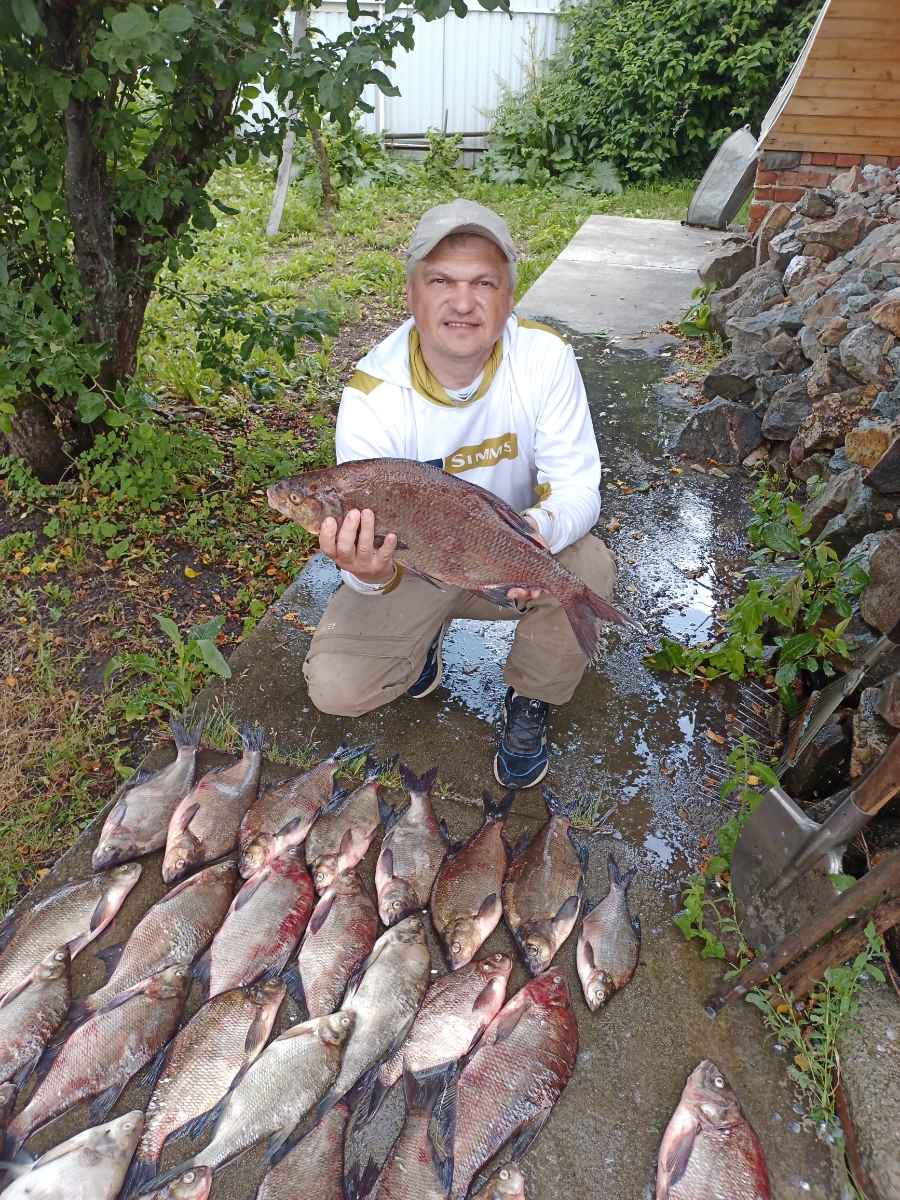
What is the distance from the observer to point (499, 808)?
2852 millimetres

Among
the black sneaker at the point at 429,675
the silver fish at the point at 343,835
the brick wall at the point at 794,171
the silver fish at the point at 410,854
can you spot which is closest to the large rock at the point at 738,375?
the brick wall at the point at 794,171

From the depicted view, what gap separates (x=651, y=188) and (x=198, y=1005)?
50.8ft

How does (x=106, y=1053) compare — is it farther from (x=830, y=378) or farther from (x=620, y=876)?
(x=830, y=378)

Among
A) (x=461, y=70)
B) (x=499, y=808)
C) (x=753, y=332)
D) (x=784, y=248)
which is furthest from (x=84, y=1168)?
(x=461, y=70)

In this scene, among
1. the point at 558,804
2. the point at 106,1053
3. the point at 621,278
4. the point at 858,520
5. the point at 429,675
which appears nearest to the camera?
the point at 106,1053

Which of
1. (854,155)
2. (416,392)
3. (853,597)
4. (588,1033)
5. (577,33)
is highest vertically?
(577,33)

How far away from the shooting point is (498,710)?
333cm

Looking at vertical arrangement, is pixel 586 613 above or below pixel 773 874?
above

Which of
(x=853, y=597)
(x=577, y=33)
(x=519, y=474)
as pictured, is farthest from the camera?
(x=577, y=33)

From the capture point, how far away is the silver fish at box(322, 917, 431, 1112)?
2174 millimetres

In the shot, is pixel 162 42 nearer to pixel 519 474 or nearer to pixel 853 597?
pixel 519 474

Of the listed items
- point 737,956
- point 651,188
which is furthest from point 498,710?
point 651,188

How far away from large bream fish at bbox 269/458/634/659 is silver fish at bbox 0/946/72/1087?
147cm

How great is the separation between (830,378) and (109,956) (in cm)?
469
